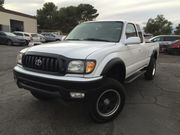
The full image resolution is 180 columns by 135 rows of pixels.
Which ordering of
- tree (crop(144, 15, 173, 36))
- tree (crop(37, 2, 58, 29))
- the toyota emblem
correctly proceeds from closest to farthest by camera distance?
the toyota emblem → tree (crop(144, 15, 173, 36)) → tree (crop(37, 2, 58, 29))

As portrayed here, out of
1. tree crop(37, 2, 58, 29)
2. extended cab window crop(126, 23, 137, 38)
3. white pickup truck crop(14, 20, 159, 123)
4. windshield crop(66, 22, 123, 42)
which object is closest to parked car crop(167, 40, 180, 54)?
extended cab window crop(126, 23, 137, 38)

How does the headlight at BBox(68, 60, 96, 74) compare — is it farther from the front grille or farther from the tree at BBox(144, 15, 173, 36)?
the tree at BBox(144, 15, 173, 36)

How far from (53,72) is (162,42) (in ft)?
54.6

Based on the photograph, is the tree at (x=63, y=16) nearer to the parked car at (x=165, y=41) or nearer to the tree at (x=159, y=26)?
the tree at (x=159, y=26)

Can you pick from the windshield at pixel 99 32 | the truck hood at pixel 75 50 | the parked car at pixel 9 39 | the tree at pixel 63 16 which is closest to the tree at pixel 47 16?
the tree at pixel 63 16

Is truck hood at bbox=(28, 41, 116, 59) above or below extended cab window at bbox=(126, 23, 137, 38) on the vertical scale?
below

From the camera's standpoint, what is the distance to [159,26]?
55.7 meters

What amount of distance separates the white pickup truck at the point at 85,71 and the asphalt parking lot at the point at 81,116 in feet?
1.05

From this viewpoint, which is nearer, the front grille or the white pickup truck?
the white pickup truck

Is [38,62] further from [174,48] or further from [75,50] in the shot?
[174,48]

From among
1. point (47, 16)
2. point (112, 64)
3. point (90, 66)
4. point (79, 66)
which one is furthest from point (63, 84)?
point (47, 16)

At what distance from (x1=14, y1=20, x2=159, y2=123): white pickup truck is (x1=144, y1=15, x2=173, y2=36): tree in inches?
2148

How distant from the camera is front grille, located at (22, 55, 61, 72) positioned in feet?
11.2

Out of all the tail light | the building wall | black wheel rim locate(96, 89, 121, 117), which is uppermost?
the building wall
